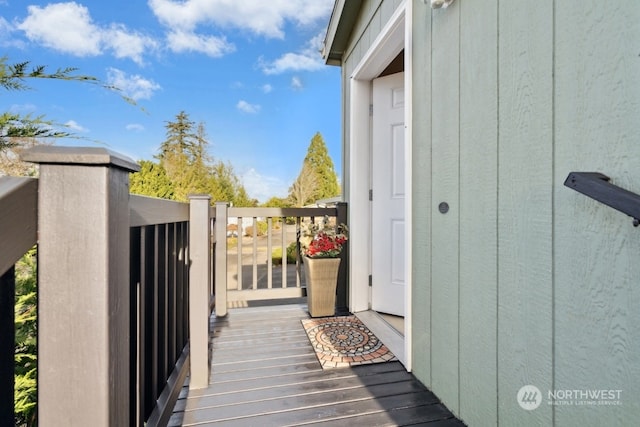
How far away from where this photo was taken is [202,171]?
12.8 metres

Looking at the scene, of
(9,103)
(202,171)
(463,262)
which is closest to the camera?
(463,262)

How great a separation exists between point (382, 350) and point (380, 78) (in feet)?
7.52

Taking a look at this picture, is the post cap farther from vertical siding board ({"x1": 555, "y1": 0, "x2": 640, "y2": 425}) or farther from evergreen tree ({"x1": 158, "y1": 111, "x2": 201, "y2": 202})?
evergreen tree ({"x1": 158, "y1": 111, "x2": 201, "y2": 202})

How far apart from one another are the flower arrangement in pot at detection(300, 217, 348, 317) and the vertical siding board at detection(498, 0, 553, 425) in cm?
164

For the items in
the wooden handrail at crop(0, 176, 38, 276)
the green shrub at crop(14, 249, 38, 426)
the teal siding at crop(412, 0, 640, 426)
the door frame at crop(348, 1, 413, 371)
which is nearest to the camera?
the wooden handrail at crop(0, 176, 38, 276)

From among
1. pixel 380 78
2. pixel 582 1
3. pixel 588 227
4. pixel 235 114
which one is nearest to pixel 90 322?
pixel 588 227

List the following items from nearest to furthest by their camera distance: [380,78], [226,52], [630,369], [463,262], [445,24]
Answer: [630,369] < [463,262] < [445,24] < [380,78] < [226,52]

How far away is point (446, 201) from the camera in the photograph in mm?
1548

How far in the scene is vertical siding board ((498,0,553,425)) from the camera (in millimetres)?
1014

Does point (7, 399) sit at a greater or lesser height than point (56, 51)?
lesser

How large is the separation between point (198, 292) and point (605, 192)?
167 cm

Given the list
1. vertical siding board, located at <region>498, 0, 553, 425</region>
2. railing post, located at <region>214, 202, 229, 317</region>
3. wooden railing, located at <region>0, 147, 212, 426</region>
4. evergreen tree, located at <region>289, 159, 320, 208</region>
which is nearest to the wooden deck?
vertical siding board, located at <region>498, 0, 553, 425</region>

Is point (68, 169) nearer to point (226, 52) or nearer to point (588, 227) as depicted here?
point (588, 227)

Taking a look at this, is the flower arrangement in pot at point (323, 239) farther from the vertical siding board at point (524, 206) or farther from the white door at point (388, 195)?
the vertical siding board at point (524, 206)
